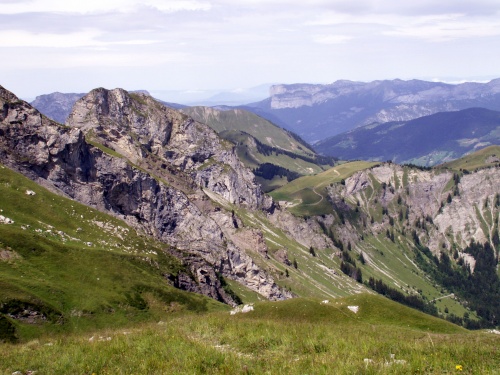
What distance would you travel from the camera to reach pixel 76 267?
289 ft

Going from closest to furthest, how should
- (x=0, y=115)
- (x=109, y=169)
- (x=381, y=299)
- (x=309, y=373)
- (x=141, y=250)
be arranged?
(x=309, y=373) → (x=381, y=299) → (x=141, y=250) → (x=0, y=115) → (x=109, y=169)

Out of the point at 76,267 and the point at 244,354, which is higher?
the point at 244,354

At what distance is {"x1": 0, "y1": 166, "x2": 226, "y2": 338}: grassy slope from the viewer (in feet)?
241

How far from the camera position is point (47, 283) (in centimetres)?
7688

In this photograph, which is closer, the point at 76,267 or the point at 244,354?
the point at 244,354

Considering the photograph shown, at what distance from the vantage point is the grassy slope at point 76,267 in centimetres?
7356

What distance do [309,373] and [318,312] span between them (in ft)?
176

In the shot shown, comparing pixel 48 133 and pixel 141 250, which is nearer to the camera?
pixel 141 250

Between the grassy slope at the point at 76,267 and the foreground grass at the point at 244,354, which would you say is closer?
the foreground grass at the point at 244,354

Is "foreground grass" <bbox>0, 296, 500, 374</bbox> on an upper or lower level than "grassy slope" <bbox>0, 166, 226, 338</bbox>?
upper

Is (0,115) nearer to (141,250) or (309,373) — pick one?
(141,250)

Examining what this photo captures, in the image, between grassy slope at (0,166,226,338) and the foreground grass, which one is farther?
grassy slope at (0,166,226,338)

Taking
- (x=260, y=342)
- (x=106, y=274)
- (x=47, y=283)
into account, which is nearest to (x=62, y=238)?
(x=106, y=274)

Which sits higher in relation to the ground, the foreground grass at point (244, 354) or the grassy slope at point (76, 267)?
the foreground grass at point (244, 354)
